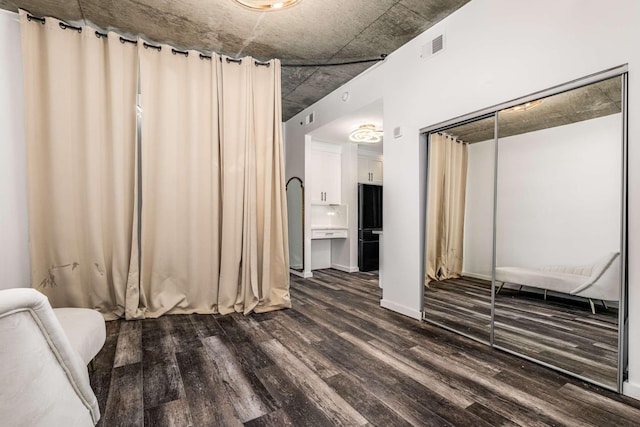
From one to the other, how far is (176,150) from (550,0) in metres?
3.51

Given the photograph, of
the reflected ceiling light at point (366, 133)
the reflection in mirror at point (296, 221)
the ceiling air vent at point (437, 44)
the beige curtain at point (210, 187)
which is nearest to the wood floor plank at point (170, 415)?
the beige curtain at point (210, 187)

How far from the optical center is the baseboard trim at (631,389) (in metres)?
1.76

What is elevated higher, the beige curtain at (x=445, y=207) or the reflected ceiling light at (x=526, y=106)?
the reflected ceiling light at (x=526, y=106)

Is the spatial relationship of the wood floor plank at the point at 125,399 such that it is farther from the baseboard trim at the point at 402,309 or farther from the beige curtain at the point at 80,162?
the baseboard trim at the point at 402,309

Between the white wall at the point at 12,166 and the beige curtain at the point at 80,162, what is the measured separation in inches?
8.3

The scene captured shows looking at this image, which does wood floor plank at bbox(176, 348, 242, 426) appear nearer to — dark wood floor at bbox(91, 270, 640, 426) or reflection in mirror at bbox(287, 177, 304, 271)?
dark wood floor at bbox(91, 270, 640, 426)

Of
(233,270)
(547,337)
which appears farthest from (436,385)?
(233,270)

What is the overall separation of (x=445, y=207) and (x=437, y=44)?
158 cm

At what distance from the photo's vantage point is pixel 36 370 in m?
0.74

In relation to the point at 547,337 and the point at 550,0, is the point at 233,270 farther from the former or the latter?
the point at 550,0

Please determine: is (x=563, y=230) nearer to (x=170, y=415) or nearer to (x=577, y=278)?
(x=577, y=278)

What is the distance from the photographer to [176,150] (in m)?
3.36

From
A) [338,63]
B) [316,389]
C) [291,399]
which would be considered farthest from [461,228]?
[338,63]

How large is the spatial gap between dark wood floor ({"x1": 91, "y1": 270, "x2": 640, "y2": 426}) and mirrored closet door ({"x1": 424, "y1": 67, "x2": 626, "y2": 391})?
0.80 ft
